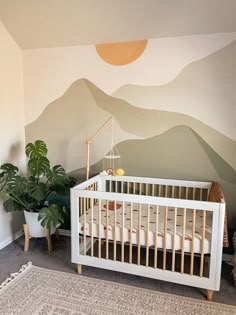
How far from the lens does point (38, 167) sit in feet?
8.69

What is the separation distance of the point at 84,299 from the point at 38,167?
1258 millimetres

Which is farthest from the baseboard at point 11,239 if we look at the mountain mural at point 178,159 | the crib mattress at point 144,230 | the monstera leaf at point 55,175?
the mountain mural at point 178,159

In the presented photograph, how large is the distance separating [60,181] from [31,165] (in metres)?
0.33

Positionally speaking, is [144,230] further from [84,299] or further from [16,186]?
[16,186]

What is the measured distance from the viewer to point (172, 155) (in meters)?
2.79

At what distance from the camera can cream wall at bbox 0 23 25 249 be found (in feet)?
9.39

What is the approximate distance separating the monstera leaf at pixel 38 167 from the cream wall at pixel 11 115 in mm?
456

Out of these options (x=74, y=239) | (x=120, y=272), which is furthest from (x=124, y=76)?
(x=120, y=272)

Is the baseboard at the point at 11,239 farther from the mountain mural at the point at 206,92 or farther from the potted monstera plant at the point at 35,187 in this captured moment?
the mountain mural at the point at 206,92

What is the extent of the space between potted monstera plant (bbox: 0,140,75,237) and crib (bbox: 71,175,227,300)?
0.31 meters

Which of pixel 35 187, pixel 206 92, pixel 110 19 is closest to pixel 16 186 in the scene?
pixel 35 187

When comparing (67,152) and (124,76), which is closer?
(124,76)

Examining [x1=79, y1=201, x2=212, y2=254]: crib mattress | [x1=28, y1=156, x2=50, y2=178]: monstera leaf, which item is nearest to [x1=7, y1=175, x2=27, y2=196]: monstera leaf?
[x1=28, y1=156, x2=50, y2=178]: monstera leaf

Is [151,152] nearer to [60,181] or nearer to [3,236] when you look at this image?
[60,181]
